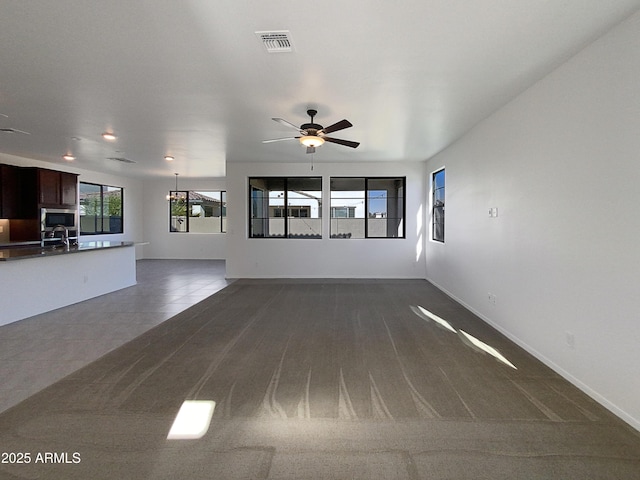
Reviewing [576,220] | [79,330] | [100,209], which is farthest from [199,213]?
[576,220]

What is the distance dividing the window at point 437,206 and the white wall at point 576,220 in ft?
7.67

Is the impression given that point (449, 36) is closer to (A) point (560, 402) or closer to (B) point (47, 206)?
(A) point (560, 402)

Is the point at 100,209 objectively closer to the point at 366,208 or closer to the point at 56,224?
the point at 56,224

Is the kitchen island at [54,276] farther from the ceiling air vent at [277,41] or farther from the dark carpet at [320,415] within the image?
the ceiling air vent at [277,41]

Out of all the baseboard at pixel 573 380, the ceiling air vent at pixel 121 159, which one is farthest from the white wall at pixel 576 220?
the ceiling air vent at pixel 121 159

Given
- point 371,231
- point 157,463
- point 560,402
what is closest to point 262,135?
point 371,231

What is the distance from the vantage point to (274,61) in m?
2.91

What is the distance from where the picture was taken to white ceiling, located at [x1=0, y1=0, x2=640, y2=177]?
87.8 inches

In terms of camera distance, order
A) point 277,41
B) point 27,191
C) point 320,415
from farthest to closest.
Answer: point 27,191 < point 277,41 < point 320,415

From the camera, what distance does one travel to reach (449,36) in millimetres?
2498

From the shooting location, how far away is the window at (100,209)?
9.08m

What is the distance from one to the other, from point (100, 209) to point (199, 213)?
113 inches

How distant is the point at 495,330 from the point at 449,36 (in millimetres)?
3327

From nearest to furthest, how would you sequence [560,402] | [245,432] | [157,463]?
[157,463] → [245,432] → [560,402]
